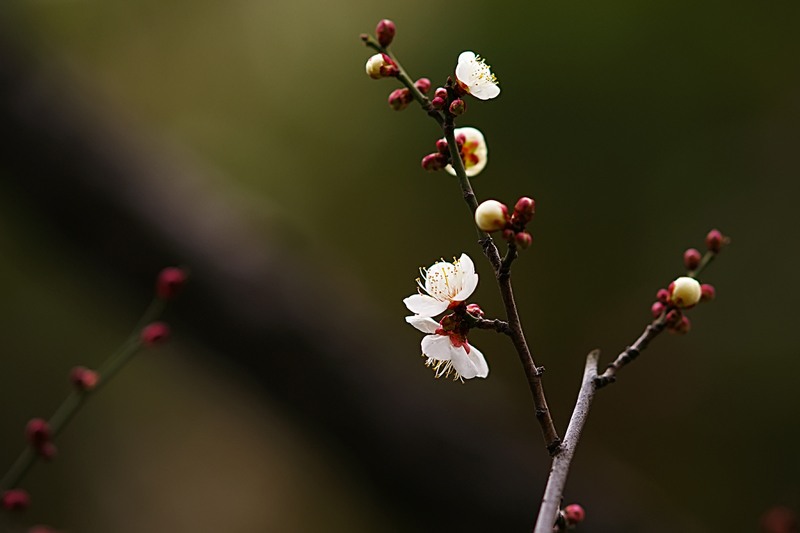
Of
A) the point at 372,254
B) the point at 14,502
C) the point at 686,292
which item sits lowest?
the point at 14,502

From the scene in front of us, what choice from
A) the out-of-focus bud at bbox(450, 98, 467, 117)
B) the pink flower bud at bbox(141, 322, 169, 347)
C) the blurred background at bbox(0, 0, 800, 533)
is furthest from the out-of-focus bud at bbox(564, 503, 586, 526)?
the blurred background at bbox(0, 0, 800, 533)

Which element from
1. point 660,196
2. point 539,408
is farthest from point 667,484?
point 539,408

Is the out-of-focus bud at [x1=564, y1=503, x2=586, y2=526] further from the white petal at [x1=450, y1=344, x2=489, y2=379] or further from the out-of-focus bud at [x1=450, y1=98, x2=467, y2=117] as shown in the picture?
the out-of-focus bud at [x1=450, y1=98, x2=467, y2=117]

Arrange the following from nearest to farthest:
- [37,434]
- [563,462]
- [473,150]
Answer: [563,462] → [473,150] → [37,434]

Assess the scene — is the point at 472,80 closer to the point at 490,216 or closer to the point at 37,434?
the point at 490,216

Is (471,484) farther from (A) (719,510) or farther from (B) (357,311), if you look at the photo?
(A) (719,510)

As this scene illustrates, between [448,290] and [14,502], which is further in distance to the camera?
[14,502]

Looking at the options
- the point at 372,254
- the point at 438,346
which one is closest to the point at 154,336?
the point at 438,346

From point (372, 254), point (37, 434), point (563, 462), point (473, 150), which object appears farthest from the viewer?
point (372, 254)
